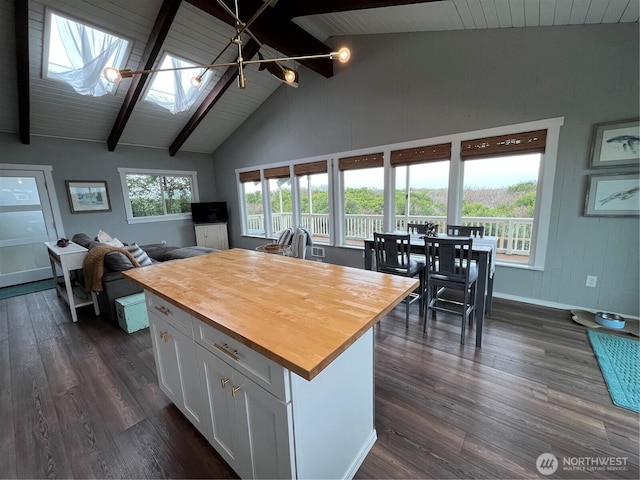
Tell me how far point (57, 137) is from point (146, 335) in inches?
179

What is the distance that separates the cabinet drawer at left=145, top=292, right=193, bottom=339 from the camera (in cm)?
127

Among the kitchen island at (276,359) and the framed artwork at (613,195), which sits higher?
the framed artwork at (613,195)

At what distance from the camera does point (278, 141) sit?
5.22 m

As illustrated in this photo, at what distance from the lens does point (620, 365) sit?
1.96 metres

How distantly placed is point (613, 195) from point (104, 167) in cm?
786

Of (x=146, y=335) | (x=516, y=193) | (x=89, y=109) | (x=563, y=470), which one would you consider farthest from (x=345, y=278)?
(x=89, y=109)

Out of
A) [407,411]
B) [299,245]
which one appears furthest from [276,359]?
[299,245]

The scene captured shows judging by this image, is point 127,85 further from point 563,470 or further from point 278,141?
point 563,470

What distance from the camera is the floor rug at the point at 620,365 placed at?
65.9 inches

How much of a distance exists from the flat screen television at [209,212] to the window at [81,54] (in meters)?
2.94
